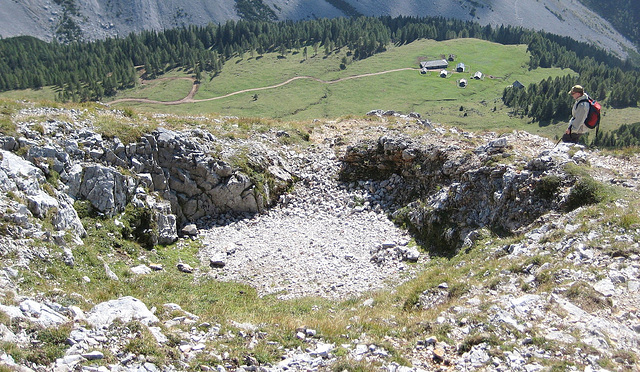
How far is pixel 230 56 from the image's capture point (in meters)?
185

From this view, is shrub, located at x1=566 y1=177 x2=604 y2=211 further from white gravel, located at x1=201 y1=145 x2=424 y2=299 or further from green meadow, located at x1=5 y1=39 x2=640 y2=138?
green meadow, located at x1=5 y1=39 x2=640 y2=138

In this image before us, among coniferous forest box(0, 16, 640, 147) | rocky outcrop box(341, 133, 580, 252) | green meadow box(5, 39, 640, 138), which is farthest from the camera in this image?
coniferous forest box(0, 16, 640, 147)

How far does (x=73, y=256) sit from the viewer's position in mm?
15266

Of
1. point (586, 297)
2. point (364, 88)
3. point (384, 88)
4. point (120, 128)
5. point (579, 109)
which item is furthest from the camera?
point (364, 88)

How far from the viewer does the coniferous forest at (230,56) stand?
129750mm

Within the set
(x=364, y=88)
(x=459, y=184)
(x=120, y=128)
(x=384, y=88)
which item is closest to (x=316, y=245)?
(x=459, y=184)

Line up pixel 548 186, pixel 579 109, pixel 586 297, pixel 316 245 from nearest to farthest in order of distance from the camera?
1. pixel 586 297
2. pixel 548 186
3. pixel 579 109
4. pixel 316 245

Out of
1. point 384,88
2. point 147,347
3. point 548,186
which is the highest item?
point 384,88

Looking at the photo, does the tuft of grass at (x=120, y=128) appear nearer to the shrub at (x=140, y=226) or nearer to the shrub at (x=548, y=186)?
the shrub at (x=140, y=226)

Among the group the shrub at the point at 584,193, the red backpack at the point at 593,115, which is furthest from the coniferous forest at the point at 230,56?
the shrub at the point at 584,193

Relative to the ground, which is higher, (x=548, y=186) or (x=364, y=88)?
(x=364, y=88)

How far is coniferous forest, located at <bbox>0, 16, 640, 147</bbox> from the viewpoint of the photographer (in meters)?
130

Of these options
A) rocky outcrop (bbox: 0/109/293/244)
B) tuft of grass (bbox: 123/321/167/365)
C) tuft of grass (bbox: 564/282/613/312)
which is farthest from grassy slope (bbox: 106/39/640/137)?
tuft of grass (bbox: 123/321/167/365)

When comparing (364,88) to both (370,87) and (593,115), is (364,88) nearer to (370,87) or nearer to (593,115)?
(370,87)
